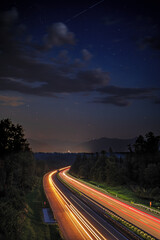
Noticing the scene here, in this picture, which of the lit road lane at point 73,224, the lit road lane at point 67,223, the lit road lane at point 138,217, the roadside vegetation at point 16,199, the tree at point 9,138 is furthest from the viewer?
the tree at point 9,138

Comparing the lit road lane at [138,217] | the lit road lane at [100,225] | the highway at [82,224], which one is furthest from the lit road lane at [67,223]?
the lit road lane at [138,217]

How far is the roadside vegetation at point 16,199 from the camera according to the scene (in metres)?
23.5

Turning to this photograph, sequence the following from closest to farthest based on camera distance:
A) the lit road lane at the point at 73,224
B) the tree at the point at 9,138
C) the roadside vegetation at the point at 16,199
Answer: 1. the roadside vegetation at the point at 16,199
2. the lit road lane at the point at 73,224
3. the tree at the point at 9,138

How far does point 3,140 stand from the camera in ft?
174

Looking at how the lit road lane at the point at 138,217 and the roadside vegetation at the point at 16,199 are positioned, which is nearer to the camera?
the roadside vegetation at the point at 16,199

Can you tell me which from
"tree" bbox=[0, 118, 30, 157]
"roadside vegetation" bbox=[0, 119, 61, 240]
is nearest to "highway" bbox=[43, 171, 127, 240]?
"roadside vegetation" bbox=[0, 119, 61, 240]

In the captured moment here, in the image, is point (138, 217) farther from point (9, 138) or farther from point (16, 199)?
point (9, 138)

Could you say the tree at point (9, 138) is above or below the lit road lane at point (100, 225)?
above

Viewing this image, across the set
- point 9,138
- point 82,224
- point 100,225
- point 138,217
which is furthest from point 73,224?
point 9,138

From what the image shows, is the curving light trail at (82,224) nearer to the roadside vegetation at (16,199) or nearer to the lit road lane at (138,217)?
the roadside vegetation at (16,199)

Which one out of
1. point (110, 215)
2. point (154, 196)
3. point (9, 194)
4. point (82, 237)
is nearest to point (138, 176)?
point (154, 196)

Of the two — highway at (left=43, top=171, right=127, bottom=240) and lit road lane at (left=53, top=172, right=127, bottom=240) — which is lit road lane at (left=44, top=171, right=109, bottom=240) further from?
lit road lane at (left=53, top=172, right=127, bottom=240)

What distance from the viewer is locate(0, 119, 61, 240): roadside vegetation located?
77.1 ft

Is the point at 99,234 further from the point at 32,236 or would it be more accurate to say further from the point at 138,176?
the point at 138,176
